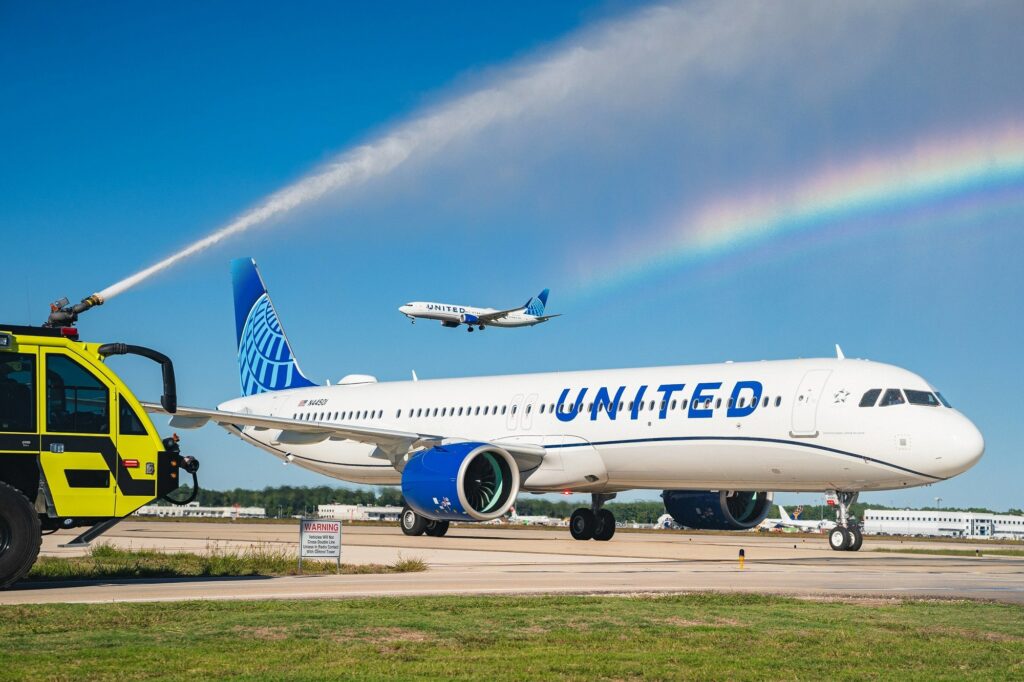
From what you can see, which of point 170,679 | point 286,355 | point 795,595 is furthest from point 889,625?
point 286,355

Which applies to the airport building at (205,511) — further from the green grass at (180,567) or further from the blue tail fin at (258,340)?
the green grass at (180,567)

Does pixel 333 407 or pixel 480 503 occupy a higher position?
pixel 333 407

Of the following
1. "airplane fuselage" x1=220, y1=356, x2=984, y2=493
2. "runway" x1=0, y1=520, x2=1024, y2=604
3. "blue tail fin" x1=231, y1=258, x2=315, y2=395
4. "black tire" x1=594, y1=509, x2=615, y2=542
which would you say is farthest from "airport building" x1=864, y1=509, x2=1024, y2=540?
"runway" x1=0, y1=520, x2=1024, y2=604

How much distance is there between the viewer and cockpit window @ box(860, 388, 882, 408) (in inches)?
1049

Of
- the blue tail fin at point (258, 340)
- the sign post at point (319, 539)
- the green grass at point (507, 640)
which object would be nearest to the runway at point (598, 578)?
the sign post at point (319, 539)

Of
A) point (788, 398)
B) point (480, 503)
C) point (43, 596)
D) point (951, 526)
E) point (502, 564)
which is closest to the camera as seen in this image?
point (43, 596)

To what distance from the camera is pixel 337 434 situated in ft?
110

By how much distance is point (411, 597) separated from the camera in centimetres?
1429

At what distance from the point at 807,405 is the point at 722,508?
7.18 m

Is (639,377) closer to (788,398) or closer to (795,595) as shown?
(788,398)

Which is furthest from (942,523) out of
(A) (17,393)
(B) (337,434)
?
(A) (17,393)

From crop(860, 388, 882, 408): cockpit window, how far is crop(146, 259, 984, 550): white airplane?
0.09ft

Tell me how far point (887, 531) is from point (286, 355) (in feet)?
270

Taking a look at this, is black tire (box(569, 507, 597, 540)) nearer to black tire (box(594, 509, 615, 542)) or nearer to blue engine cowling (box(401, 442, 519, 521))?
black tire (box(594, 509, 615, 542))
